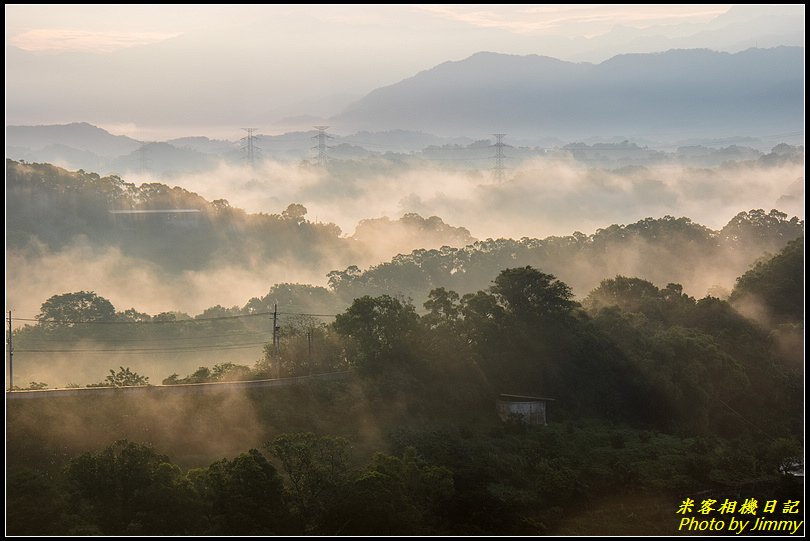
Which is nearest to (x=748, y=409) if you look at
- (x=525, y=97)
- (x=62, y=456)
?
(x=62, y=456)

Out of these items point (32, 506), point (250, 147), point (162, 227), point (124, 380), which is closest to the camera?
point (32, 506)

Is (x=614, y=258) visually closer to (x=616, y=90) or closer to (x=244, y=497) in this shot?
(x=244, y=497)

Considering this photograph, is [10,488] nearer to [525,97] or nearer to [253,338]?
[253,338]

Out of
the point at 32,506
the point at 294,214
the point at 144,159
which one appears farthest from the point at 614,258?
the point at 144,159

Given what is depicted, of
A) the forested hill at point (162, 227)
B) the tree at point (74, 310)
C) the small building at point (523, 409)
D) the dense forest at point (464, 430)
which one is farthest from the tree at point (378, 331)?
the forested hill at point (162, 227)

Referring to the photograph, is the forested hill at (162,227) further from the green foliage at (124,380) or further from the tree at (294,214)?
the green foliage at (124,380)

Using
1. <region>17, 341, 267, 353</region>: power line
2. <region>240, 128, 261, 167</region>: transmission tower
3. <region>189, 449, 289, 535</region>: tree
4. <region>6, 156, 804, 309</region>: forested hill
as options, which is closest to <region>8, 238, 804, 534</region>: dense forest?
<region>189, 449, 289, 535</region>: tree
